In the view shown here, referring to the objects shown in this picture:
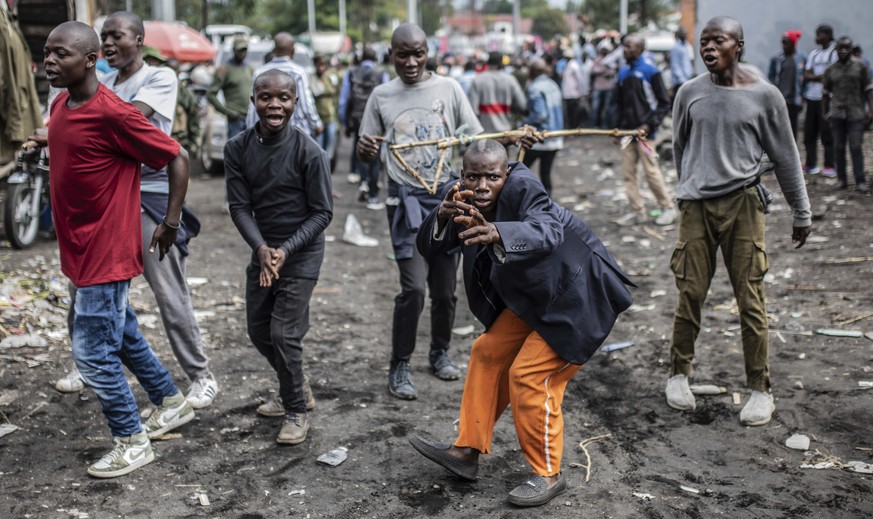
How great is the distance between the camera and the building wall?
50.6 ft

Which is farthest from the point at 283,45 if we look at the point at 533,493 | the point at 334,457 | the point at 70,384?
the point at 533,493

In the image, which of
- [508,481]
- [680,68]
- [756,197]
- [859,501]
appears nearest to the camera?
[859,501]

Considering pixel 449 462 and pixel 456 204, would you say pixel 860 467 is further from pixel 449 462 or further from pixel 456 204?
pixel 456 204

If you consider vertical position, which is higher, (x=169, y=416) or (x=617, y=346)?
(x=169, y=416)

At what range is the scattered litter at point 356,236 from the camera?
9.61 m

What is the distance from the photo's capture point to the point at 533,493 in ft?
12.5

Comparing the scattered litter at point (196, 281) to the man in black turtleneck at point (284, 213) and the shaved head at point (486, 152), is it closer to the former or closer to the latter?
the man in black turtleneck at point (284, 213)

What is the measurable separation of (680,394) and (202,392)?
2.67 metres

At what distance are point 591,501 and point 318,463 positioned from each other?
4.36 ft

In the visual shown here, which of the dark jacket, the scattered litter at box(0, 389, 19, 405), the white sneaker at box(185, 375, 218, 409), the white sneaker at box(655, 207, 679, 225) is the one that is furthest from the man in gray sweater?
the white sneaker at box(655, 207, 679, 225)

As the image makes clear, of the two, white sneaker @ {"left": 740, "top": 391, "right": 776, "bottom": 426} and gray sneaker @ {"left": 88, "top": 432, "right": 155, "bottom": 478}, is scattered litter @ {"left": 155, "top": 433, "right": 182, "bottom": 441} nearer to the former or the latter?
gray sneaker @ {"left": 88, "top": 432, "right": 155, "bottom": 478}

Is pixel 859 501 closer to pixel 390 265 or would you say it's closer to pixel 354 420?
pixel 354 420

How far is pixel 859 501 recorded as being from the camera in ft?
12.7

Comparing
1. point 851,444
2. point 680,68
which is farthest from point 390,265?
point 680,68
